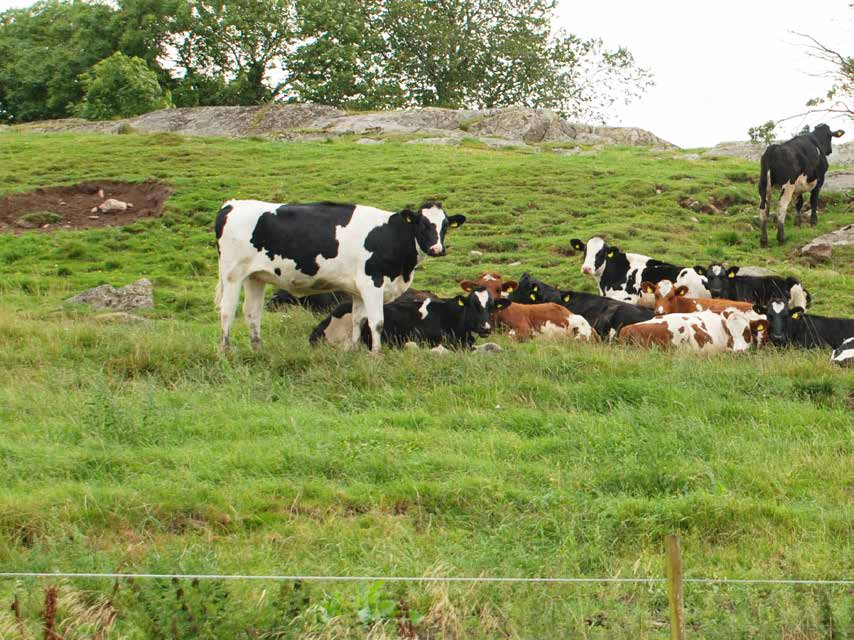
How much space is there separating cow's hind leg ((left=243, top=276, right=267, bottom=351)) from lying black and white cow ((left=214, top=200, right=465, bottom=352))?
0.01m

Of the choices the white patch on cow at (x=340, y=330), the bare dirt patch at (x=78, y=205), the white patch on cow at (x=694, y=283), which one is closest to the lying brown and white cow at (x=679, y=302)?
the white patch on cow at (x=694, y=283)

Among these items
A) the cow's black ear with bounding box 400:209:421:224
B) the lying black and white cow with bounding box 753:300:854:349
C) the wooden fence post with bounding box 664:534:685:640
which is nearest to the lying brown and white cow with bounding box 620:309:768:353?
the lying black and white cow with bounding box 753:300:854:349

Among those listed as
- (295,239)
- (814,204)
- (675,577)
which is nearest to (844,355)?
(295,239)

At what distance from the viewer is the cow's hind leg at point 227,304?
13922 millimetres

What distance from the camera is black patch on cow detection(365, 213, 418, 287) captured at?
14.2 meters

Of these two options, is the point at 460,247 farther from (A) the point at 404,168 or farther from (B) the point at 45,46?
(B) the point at 45,46

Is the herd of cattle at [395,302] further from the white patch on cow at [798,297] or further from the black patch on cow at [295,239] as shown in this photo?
the white patch on cow at [798,297]

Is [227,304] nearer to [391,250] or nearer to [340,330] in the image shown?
[340,330]

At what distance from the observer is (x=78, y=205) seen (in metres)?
27.0

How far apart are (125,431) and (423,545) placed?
3.37 m

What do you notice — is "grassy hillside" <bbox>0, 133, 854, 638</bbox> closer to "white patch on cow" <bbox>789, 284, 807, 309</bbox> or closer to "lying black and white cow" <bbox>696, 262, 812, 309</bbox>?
"white patch on cow" <bbox>789, 284, 807, 309</bbox>

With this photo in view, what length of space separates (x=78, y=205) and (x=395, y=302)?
14.2m

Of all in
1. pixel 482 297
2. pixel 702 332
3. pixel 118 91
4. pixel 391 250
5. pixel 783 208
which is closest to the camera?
pixel 391 250

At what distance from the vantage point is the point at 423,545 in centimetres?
769
